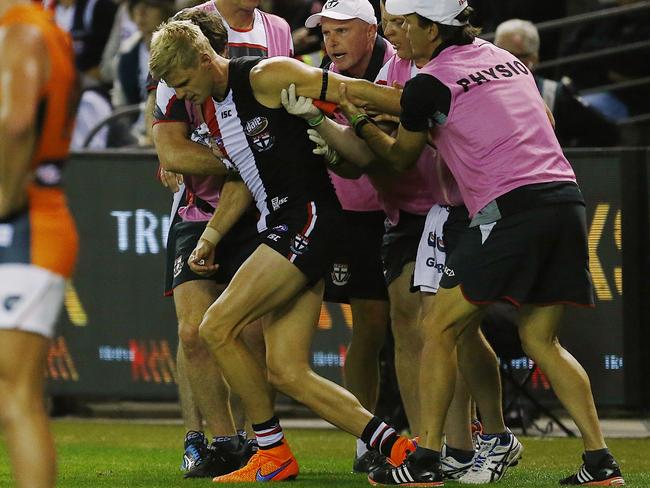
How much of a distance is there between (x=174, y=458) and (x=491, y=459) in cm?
207

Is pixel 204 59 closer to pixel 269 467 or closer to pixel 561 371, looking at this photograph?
pixel 269 467

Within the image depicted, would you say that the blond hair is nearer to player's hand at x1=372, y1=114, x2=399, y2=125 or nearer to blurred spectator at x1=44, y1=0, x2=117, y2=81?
player's hand at x1=372, y1=114, x2=399, y2=125

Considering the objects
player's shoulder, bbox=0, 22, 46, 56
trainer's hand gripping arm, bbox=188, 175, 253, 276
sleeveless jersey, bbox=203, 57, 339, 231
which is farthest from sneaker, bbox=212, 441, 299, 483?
player's shoulder, bbox=0, 22, 46, 56

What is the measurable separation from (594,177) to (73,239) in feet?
17.9

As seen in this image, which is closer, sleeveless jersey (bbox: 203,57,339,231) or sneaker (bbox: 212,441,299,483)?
sleeveless jersey (bbox: 203,57,339,231)

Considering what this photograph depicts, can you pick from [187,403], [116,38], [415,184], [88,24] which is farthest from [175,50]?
[88,24]

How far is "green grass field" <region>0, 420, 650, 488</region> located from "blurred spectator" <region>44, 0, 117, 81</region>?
4.84 m

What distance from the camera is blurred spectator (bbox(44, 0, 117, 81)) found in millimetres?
14031

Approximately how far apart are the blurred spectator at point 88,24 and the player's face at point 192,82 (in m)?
7.62

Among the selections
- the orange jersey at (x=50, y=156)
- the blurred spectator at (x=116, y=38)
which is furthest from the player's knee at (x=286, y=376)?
the blurred spectator at (x=116, y=38)

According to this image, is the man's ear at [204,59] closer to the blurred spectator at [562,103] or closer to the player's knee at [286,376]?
the player's knee at [286,376]

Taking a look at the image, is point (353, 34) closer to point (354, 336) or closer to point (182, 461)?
point (354, 336)

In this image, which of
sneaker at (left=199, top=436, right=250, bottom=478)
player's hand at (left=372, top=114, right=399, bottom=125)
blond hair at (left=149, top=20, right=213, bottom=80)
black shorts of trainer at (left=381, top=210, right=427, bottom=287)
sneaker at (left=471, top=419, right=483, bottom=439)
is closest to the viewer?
blond hair at (left=149, top=20, right=213, bottom=80)

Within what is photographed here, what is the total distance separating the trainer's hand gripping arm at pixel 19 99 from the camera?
170 inches
